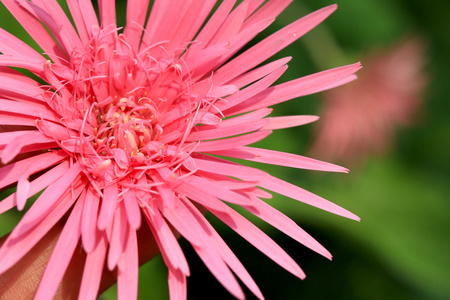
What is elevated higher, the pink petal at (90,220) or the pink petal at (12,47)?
the pink petal at (12,47)

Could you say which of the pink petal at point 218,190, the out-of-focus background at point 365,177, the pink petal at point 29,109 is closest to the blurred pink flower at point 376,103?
the out-of-focus background at point 365,177

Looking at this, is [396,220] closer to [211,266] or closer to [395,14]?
[395,14]

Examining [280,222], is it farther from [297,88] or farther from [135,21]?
[135,21]

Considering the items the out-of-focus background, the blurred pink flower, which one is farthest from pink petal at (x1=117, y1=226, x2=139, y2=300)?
the blurred pink flower

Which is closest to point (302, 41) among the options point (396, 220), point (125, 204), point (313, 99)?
point (313, 99)

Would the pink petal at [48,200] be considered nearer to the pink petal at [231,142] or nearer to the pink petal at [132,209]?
the pink petal at [132,209]

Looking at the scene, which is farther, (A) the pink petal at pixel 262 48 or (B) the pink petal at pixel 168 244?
(A) the pink petal at pixel 262 48

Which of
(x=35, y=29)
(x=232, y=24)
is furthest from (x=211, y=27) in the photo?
(x=35, y=29)
